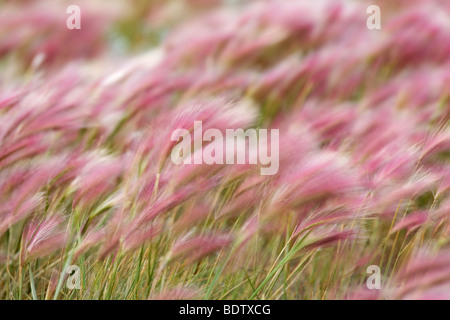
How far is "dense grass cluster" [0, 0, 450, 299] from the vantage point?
3.23 feet

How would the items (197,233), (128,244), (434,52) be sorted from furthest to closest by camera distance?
(434,52) < (197,233) < (128,244)

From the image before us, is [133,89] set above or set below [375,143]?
above

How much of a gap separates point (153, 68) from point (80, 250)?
0.53 metres

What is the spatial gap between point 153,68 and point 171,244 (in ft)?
1.64

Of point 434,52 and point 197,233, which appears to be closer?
point 197,233

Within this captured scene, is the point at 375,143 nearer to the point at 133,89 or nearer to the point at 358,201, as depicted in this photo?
the point at 358,201

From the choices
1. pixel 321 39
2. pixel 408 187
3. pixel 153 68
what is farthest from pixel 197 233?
pixel 321 39

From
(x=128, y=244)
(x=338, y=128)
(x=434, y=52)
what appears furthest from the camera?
(x=434, y=52)

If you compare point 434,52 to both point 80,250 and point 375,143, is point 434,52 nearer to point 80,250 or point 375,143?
point 375,143

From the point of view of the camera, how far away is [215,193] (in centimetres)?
112

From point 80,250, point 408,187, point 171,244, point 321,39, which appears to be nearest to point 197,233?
point 171,244

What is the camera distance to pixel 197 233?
1.07 meters

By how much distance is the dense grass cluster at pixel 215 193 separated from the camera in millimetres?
984
